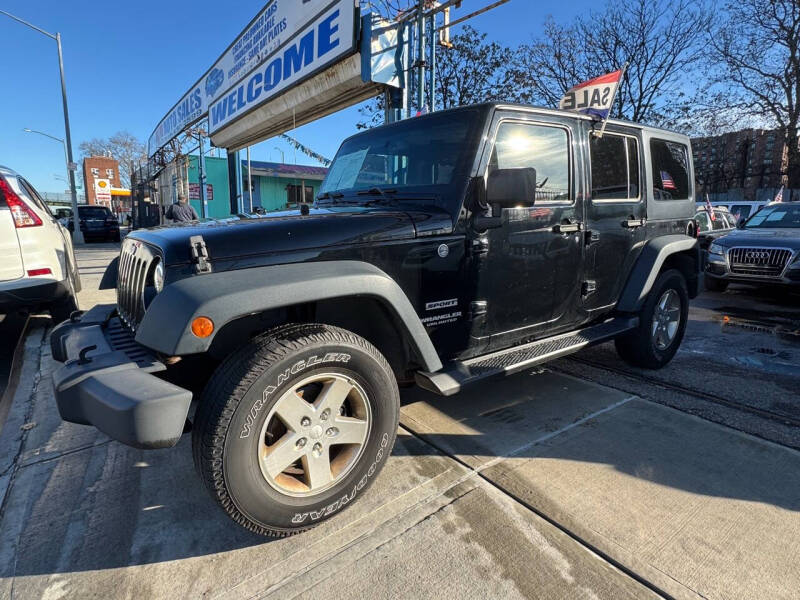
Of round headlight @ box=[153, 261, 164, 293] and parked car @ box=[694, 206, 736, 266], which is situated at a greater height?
parked car @ box=[694, 206, 736, 266]

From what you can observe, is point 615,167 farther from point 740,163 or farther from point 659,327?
point 740,163

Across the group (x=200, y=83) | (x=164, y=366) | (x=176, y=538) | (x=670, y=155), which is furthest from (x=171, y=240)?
(x=200, y=83)

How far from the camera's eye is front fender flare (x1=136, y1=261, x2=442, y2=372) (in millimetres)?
1730

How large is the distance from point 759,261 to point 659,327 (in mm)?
4578

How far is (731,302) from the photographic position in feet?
24.7

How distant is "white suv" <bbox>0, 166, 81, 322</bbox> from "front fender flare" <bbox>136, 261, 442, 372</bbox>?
10.7 feet

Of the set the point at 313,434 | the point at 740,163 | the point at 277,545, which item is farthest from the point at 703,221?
the point at 740,163

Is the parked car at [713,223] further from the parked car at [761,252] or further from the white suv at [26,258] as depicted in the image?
the white suv at [26,258]

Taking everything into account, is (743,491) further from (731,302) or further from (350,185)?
(731,302)

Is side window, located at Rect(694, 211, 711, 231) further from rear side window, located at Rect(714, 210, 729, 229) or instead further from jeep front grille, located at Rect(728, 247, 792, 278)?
jeep front grille, located at Rect(728, 247, 792, 278)

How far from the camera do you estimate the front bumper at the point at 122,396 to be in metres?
1.63

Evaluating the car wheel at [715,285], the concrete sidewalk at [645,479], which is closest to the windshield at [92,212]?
the concrete sidewalk at [645,479]

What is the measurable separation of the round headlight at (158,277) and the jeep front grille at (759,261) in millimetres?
8204

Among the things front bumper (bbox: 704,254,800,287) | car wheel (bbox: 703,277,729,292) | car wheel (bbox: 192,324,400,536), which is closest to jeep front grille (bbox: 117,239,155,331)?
car wheel (bbox: 192,324,400,536)
